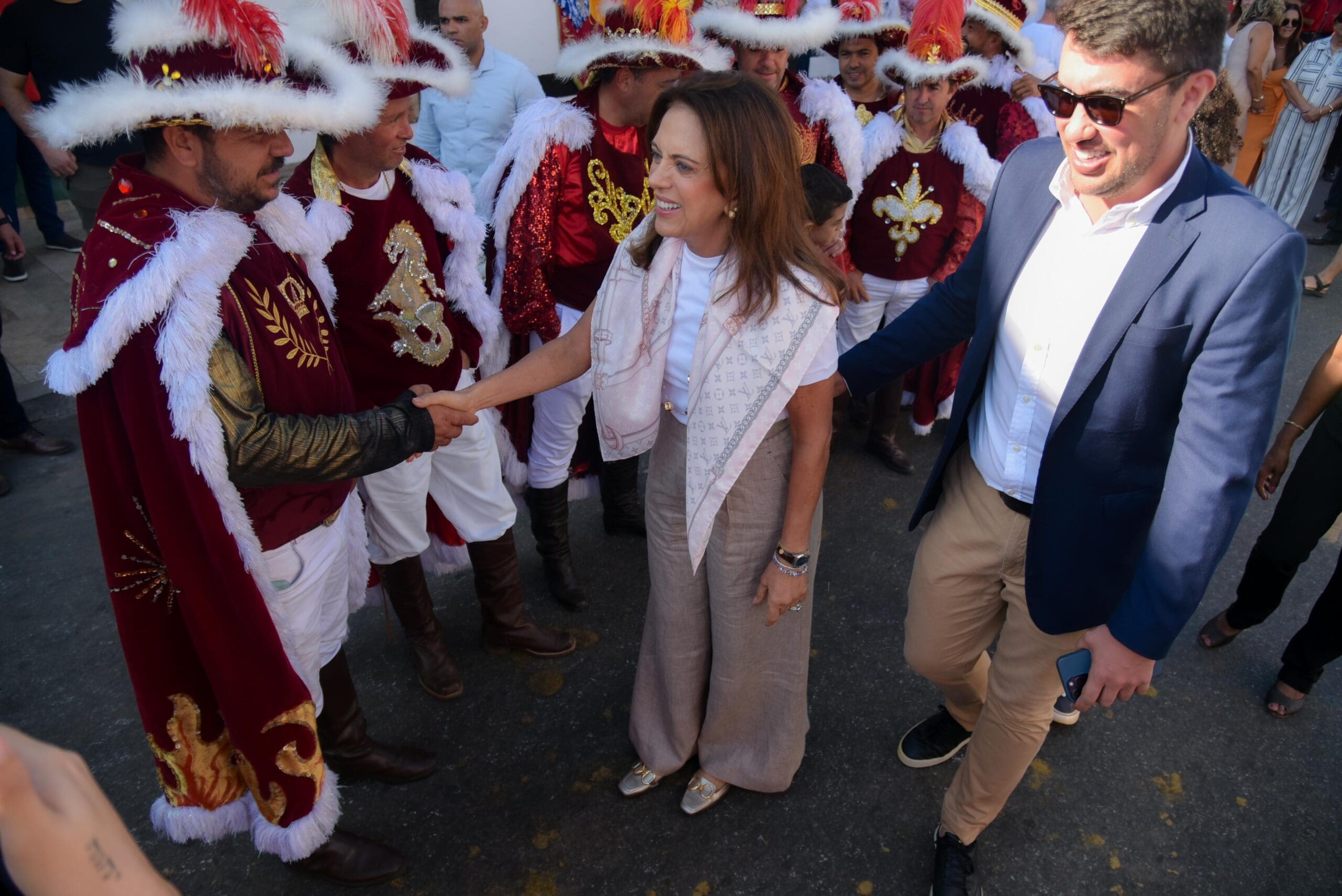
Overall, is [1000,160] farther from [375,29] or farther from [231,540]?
[231,540]

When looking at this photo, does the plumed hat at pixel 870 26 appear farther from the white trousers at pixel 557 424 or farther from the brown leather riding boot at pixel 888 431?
the white trousers at pixel 557 424

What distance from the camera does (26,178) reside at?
6.16m

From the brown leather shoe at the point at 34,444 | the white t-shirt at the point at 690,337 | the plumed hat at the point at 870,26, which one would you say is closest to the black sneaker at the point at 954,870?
the white t-shirt at the point at 690,337

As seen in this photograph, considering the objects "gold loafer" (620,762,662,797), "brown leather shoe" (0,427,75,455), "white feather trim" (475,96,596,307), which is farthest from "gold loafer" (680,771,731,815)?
"brown leather shoe" (0,427,75,455)

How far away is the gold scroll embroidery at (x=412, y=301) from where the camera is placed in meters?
2.57

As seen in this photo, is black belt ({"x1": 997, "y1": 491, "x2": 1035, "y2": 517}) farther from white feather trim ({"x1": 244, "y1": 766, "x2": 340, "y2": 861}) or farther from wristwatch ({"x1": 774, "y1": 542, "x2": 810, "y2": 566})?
white feather trim ({"x1": 244, "y1": 766, "x2": 340, "y2": 861})

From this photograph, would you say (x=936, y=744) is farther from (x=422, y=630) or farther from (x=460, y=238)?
(x=460, y=238)

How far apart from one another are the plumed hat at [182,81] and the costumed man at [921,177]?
2.87 meters

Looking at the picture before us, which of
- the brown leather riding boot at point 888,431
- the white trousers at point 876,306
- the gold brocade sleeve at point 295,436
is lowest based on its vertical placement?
the brown leather riding boot at point 888,431

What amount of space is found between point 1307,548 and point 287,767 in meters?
3.37

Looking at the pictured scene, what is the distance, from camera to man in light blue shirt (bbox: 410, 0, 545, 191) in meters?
4.47

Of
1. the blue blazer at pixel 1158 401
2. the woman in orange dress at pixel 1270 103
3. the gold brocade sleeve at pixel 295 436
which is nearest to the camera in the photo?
the blue blazer at pixel 1158 401

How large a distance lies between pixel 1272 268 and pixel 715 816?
2077 millimetres

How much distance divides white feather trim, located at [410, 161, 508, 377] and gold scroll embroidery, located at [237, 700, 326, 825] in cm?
138
